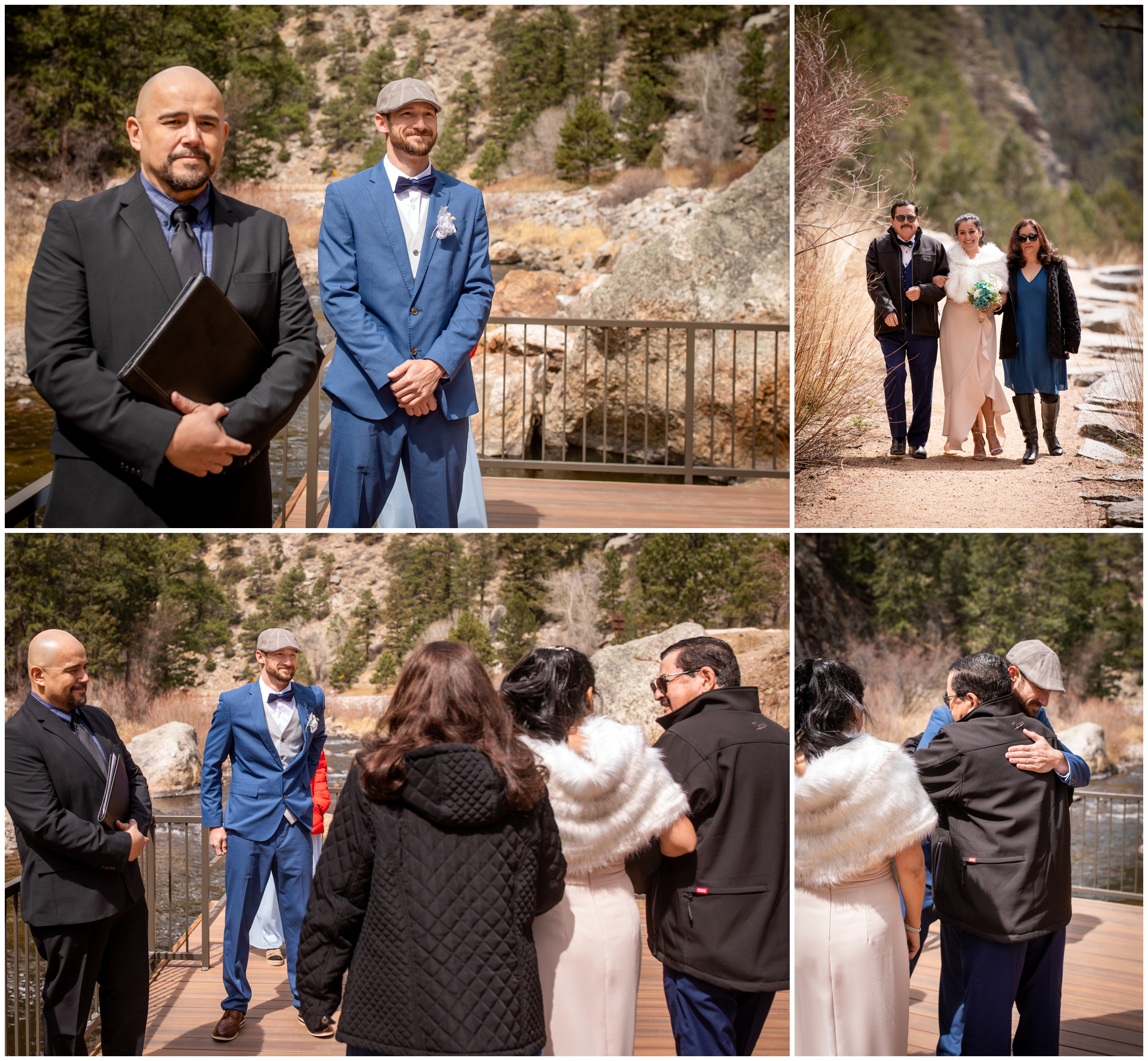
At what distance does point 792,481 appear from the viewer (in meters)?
2.62

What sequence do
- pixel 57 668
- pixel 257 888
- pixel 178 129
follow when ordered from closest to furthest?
1. pixel 178 129
2. pixel 57 668
3. pixel 257 888

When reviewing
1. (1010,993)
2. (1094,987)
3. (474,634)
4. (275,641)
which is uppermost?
(275,641)

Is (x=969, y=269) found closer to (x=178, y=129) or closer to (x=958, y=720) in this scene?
(x=958, y=720)

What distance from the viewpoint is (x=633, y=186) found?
631 inches

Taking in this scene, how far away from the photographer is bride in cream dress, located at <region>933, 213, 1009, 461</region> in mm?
3322

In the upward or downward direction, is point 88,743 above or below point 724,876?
above

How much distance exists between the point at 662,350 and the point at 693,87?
8.68 metres

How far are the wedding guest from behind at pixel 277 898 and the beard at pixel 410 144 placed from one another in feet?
6.88

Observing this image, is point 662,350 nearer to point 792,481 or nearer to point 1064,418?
point 1064,418

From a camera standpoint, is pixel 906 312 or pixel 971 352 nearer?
pixel 906 312

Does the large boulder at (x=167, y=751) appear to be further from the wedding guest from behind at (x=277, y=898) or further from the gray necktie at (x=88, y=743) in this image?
the gray necktie at (x=88, y=743)

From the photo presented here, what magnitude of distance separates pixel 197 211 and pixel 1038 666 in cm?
264

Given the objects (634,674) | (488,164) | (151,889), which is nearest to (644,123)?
(488,164)

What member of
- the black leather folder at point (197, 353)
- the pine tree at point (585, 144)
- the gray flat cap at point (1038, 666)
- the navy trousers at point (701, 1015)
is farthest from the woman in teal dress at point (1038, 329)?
the pine tree at point (585, 144)
